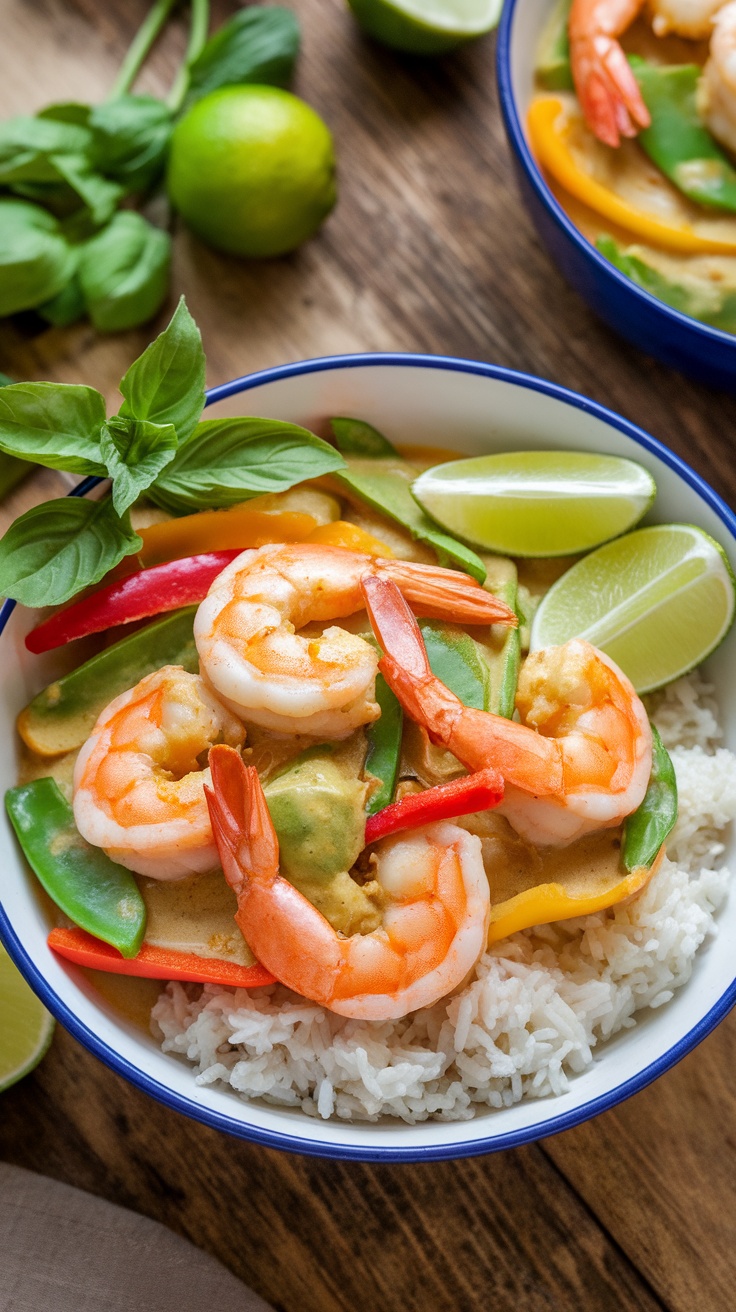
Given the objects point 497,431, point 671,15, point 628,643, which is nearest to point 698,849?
point 628,643

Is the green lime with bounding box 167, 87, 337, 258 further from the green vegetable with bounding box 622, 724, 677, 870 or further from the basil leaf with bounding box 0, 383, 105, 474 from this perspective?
the green vegetable with bounding box 622, 724, 677, 870

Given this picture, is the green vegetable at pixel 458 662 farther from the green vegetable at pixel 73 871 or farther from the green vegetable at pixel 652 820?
the green vegetable at pixel 73 871

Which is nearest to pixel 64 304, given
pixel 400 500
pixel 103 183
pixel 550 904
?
pixel 103 183

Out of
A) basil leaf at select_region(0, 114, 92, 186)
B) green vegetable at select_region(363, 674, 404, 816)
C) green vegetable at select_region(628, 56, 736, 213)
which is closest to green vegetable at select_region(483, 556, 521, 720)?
green vegetable at select_region(363, 674, 404, 816)

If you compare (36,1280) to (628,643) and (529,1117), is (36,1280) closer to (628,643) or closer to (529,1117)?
(529,1117)

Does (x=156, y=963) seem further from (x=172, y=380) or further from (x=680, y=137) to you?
(x=680, y=137)

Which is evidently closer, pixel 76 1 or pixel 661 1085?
pixel 661 1085
